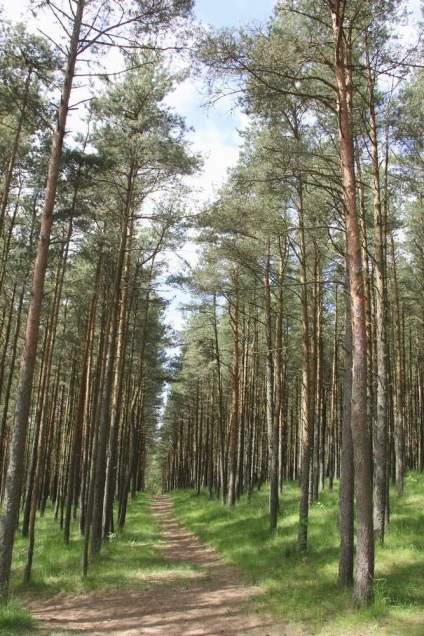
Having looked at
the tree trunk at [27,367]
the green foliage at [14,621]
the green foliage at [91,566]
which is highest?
the tree trunk at [27,367]

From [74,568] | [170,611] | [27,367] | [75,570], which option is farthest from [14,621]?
[74,568]

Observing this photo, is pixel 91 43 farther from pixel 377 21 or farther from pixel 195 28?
pixel 377 21

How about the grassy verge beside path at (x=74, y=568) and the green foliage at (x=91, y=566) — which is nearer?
the grassy verge beside path at (x=74, y=568)

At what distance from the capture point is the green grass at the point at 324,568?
6332mm

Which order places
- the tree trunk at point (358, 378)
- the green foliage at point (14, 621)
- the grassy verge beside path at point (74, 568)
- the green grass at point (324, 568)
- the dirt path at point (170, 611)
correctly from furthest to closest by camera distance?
the grassy verge beside path at point (74, 568), the dirt path at point (170, 611), the tree trunk at point (358, 378), the green foliage at point (14, 621), the green grass at point (324, 568)

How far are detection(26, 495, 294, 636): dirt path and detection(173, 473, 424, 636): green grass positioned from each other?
0.48m

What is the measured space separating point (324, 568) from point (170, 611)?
3027 millimetres

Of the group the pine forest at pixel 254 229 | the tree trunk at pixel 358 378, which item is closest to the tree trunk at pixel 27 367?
the pine forest at pixel 254 229

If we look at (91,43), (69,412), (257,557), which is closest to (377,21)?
(91,43)

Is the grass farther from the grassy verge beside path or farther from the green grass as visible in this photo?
the green grass

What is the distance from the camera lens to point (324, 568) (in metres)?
9.05

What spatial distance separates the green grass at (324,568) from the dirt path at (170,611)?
0.48 meters

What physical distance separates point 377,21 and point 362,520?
27.0 ft

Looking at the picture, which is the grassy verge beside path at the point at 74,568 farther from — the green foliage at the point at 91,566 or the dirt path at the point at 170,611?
the dirt path at the point at 170,611
